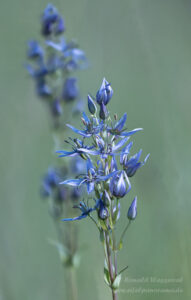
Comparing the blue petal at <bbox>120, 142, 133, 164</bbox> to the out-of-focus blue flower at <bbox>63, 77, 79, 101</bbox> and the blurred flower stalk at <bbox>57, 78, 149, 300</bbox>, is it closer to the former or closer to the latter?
the blurred flower stalk at <bbox>57, 78, 149, 300</bbox>

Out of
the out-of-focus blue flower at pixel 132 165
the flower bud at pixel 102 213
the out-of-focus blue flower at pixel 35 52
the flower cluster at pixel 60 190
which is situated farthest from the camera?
the out-of-focus blue flower at pixel 35 52

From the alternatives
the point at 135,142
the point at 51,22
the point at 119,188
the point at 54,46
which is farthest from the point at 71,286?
the point at 51,22

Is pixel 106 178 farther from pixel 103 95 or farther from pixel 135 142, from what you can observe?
pixel 135 142

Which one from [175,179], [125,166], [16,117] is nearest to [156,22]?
[16,117]

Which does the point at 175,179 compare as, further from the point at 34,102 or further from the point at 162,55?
the point at 34,102

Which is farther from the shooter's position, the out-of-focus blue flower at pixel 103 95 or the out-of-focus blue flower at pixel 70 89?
the out-of-focus blue flower at pixel 70 89

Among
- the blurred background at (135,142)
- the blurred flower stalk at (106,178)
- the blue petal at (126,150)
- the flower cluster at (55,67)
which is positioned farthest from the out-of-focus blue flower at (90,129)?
the flower cluster at (55,67)

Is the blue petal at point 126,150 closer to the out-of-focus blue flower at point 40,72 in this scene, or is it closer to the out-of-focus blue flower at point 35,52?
the out-of-focus blue flower at point 40,72
